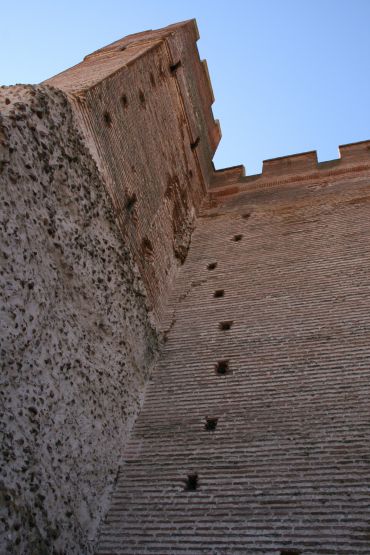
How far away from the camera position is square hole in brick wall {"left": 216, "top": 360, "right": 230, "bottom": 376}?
6495 millimetres

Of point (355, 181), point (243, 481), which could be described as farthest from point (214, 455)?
point (355, 181)

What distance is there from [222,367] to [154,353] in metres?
0.86

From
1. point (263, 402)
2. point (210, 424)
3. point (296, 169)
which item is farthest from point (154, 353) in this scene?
point (296, 169)

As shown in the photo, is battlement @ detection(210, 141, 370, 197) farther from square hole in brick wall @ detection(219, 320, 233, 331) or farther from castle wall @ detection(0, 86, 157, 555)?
castle wall @ detection(0, 86, 157, 555)

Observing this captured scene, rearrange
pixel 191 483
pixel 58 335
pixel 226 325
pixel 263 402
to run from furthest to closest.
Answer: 1. pixel 226 325
2. pixel 263 402
3. pixel 191 483
4. pixel 58 335

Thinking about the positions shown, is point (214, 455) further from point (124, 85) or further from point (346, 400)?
point (124, 85)

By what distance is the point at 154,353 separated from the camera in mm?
6945

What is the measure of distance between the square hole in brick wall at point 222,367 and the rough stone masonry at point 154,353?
0.01m

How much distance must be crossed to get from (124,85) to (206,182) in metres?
3.67

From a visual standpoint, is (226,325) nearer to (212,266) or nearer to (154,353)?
(154,353)

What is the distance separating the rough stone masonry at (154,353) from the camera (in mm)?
4605

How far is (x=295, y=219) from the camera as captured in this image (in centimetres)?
889

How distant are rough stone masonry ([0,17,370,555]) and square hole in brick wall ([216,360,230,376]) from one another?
1 centimetres

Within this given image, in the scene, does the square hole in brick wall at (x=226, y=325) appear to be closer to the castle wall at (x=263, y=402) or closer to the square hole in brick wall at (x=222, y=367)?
the castle wall at (x=263, y=402)
